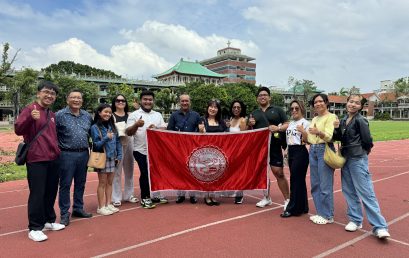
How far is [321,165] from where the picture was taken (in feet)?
14.9

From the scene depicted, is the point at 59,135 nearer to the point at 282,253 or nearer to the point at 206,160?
the point at 206,160

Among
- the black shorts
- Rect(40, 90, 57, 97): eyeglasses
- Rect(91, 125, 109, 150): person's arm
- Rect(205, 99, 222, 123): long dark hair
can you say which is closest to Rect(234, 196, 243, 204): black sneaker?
the black shorts

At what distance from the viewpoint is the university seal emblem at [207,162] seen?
18.3ft

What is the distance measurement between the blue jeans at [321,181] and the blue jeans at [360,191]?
0.20m

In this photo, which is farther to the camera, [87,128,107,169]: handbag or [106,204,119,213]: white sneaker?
[106,204,119,213]: white sneaker

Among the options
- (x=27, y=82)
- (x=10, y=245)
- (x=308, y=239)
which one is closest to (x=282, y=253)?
(x=308, y=239)

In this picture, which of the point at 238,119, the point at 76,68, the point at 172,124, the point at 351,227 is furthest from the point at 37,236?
the point at 76,68

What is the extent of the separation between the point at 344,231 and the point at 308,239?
62 cm

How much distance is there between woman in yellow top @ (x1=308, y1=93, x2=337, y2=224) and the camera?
4444 mm

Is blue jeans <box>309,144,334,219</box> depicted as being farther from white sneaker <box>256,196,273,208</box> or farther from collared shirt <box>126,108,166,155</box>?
collared shirt <box>126,108,166,155</box>

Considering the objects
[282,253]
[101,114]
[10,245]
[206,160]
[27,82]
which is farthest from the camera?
[27,82]

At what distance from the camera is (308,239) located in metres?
4.06

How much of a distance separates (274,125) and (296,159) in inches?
28.3

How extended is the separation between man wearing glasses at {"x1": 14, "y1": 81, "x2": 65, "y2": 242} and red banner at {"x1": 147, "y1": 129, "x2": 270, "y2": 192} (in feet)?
5.42
